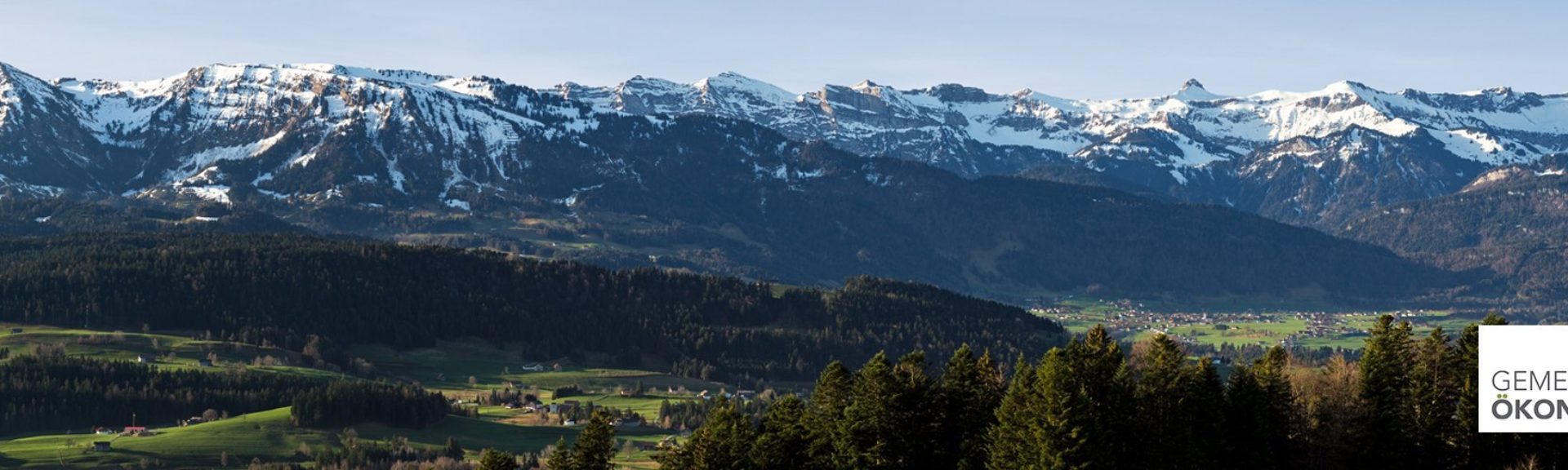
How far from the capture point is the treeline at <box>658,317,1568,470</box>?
10062 cm

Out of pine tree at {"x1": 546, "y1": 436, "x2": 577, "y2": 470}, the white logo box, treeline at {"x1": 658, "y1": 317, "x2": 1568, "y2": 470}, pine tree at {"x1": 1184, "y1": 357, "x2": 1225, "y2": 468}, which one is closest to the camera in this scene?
the white logo box

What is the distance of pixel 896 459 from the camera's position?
352 ft

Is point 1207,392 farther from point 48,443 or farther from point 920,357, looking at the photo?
point 48,443

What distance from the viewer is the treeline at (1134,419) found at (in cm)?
10062

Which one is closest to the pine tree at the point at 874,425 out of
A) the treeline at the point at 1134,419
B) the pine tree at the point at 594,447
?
the treeline at the point at 1134,419

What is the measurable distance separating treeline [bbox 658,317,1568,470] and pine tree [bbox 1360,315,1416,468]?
84mm

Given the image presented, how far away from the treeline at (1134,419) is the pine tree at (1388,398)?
0.08m

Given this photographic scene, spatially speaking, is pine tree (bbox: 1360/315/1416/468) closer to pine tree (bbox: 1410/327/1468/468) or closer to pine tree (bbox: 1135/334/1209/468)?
pine tree (bbox: 1410/327/1468/468)

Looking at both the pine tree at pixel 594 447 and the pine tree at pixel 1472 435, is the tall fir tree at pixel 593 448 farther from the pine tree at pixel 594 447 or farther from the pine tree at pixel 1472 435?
the pine tree at pixel 1472 435

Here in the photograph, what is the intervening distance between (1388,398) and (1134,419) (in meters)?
19.4

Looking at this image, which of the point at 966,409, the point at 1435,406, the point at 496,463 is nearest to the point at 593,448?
the point at 496,463

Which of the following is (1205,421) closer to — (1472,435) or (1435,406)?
(1435,406)

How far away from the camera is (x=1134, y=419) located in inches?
4021

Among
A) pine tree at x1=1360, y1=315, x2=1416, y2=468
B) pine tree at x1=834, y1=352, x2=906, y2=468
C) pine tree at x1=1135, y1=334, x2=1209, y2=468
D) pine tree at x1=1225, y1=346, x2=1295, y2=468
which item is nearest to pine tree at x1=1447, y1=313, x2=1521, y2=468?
pine tree at x1=1360, y1=315, x2=1416, y2=468
